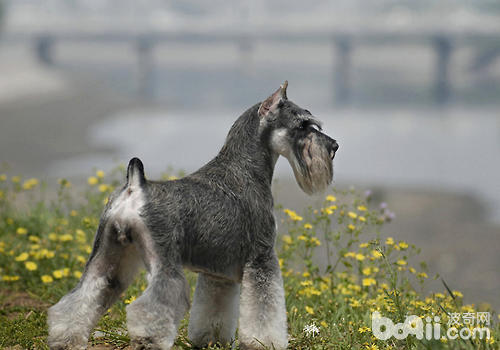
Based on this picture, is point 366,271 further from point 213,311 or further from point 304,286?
point 213,311

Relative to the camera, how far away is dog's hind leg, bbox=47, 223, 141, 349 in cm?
424

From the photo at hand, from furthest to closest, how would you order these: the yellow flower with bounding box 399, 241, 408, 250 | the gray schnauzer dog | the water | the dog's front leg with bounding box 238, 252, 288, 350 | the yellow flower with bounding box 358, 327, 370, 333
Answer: the water → the yellow flower with bounding box 399, 241, 408, 250 → the yellow flower with bounding box 358, 327, 370, 333 → the dog's front leg with bounding box 238, 252, 288, 350 → the gray schnauzer dog

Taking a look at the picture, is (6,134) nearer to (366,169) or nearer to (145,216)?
(366,169)

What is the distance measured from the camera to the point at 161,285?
4.07 meters

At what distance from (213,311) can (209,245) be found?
2.36ft

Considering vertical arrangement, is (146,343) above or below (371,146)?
below

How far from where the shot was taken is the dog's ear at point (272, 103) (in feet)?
15.6

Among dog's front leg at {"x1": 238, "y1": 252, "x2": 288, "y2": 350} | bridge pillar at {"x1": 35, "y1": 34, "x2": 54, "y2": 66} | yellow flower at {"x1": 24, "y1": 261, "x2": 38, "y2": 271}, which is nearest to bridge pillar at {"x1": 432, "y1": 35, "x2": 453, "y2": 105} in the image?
bridge pillar at {"x1": 35, "y1": 34, "x2": 54, "y2": 66}

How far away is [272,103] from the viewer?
15.7 ft

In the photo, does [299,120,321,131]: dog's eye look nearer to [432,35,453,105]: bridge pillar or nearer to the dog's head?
the dog's head

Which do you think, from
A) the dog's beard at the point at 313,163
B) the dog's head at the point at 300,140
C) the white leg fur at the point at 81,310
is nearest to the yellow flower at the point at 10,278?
the white leg fur at the point at 81,310

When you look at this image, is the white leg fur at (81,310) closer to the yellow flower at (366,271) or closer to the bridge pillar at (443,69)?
the yellow flower at (366,271)

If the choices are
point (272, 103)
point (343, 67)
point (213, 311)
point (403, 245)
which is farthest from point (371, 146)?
point (343, 67)

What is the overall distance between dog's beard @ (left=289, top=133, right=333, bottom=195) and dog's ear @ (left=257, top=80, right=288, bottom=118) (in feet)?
1.16
